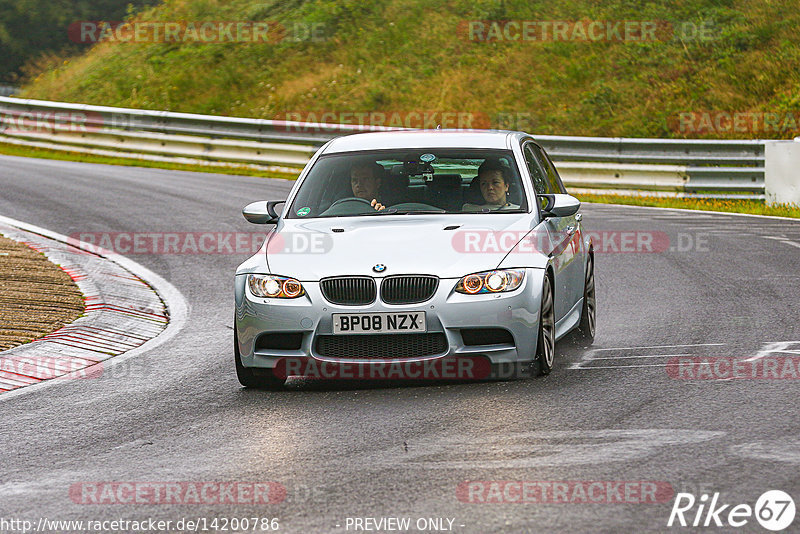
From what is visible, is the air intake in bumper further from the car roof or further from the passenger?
the car roof

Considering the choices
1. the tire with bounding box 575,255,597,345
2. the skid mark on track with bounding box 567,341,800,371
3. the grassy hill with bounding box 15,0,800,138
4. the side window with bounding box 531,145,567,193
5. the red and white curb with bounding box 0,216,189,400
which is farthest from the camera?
the grassy hill with bounding box 15,0,800,138

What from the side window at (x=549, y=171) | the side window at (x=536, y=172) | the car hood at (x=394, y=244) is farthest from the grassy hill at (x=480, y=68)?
the car hood at (x=394, y=244)

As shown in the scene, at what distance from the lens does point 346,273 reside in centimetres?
722

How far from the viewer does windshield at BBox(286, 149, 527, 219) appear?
27.5 feet

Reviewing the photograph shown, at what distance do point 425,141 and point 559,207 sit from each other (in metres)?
1.24

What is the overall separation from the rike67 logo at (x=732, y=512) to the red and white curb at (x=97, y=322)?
4700 millimetres

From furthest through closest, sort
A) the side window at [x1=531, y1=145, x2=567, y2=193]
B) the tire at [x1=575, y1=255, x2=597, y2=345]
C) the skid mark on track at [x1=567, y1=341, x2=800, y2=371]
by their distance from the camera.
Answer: the side window at [x1=531, y1=145, x2=567, y2=193] → the tire at [x1=575, y1=255, x2=597, y2=345] → the skid mark on track at [x1=567, y1=341, x2=800, y2=371]

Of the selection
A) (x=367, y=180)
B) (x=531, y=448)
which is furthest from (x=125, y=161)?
(x=531, y=448)

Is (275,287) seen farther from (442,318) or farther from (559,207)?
(559,207)

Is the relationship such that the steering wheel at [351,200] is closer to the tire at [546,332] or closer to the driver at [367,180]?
the driver at [367,180]

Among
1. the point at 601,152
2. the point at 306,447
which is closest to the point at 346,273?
the point at 306,447

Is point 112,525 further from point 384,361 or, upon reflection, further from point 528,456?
point 384,361

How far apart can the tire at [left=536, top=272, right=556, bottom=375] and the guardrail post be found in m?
12.2

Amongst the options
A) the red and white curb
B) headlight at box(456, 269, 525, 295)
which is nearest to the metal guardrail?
the red and white curb
